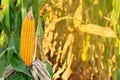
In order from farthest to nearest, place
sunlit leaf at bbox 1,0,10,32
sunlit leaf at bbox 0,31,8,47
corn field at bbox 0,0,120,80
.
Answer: corn field at bbox 0,0,120,80
sunlit leaf at bbox 0,31,8,47
sunlit leaf at bbox 1,0,10,32

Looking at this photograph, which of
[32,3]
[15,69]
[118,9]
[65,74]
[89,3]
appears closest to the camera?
[15,69]

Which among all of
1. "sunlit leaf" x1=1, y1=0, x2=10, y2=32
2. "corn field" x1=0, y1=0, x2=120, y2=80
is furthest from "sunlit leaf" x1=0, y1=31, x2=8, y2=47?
"sunlit leaf" x1=1, y1=0, x2=10, y2=32

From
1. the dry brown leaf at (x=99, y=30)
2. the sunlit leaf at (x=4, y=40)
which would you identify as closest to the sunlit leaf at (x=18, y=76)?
the sunlit leaf at (x=4, y=40)

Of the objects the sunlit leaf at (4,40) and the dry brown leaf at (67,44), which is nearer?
the sunlit leaf at (4,40)

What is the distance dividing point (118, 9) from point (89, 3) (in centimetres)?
28

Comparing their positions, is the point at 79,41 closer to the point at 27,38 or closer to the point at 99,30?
the point at 99,30

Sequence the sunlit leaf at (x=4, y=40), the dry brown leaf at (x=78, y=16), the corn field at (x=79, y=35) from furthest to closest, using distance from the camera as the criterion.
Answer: the dry brown leaf at (x=78, y=16)
the corn field at (x=79, y=35)
the sunlit leaf at (x=4, y=40)

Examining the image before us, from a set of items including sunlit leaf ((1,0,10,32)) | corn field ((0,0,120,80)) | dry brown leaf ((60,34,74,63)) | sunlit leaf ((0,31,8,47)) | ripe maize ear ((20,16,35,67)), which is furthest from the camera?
dry brown leaf ((60,34,74,63))

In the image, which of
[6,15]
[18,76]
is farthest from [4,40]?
[18,76]

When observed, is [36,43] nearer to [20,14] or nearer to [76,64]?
[20,14]

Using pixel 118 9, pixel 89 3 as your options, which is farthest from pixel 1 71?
pixel 89 3

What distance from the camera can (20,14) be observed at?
1.48 m

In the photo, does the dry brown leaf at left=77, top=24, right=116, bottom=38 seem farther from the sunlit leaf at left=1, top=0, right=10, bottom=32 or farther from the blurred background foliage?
the sunlit leaf at left=1, top=0, right=10, bottom=32

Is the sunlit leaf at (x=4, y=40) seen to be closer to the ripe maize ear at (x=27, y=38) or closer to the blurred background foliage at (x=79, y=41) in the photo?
the blurred background foliage at (x=79, y=41)
